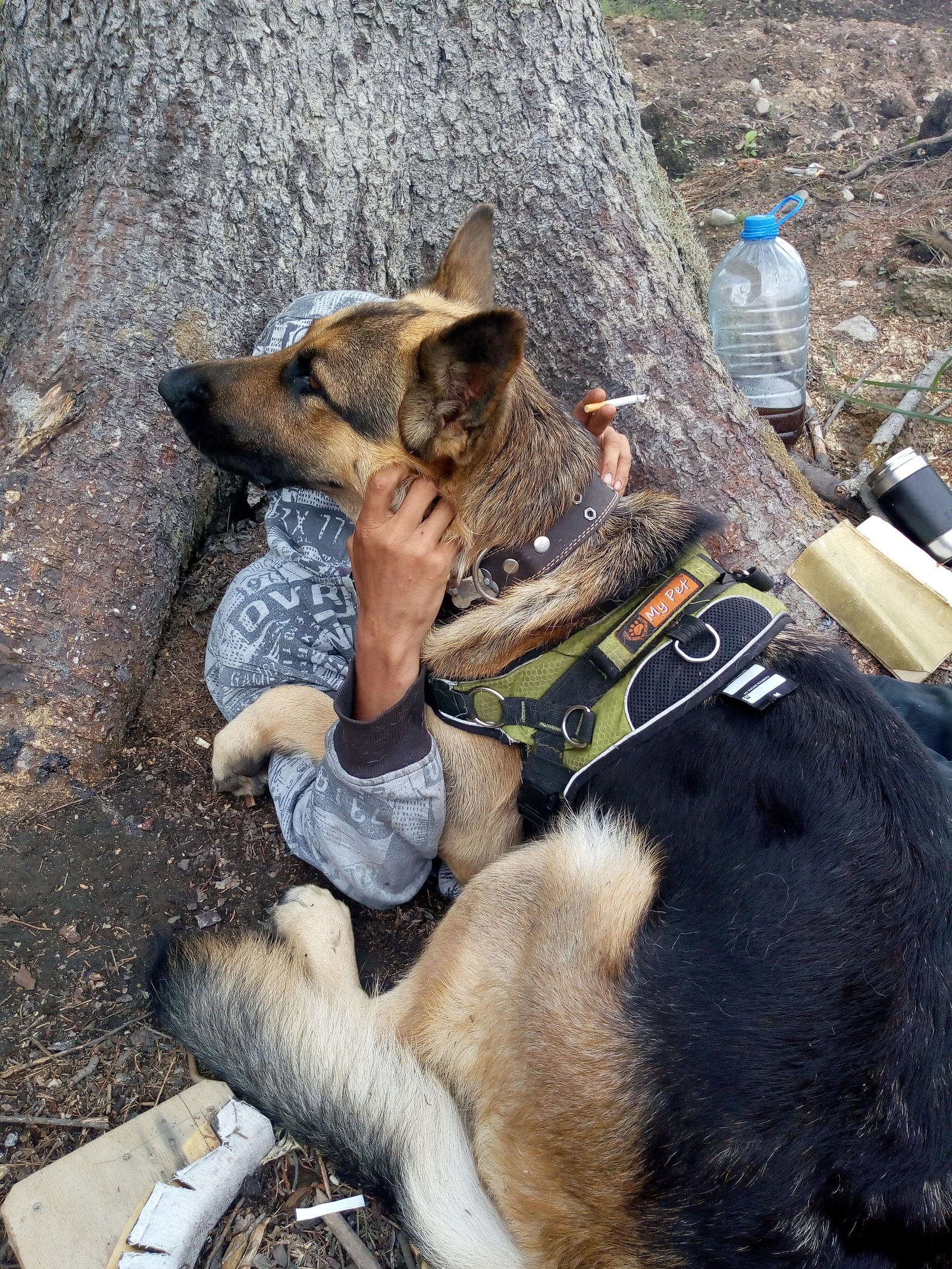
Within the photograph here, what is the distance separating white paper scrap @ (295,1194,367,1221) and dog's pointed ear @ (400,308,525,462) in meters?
2.09

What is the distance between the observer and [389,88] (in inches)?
129

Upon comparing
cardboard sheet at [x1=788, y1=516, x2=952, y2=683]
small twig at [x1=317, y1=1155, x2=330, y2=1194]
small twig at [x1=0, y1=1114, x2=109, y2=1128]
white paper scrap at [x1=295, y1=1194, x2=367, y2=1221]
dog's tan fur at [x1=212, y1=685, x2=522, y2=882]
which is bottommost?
small twig at [x1=0, y1=1114, x2=109, y2=1128]

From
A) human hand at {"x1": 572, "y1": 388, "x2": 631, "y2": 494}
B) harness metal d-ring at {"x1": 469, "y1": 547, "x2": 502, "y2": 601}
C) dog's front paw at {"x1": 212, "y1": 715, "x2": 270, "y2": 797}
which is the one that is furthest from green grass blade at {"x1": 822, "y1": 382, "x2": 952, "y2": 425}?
dog's front paw at {"x1": 212, "y1": 715, "x2": 270, "y2": 797}

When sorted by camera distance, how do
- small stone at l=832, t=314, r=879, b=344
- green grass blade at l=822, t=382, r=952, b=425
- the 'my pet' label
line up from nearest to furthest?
the 'my pet' label
green grass blade at l=822, t=382, r=952, b=425
small stone at l=832, t=314, r=879, b=344

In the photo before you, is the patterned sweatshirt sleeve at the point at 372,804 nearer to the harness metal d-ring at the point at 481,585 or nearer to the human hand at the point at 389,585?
the human hand at the point at 389,585

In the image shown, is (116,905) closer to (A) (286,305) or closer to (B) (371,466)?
(B) (371,466)

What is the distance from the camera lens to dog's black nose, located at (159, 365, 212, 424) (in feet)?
9.27

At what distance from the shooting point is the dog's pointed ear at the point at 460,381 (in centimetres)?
208

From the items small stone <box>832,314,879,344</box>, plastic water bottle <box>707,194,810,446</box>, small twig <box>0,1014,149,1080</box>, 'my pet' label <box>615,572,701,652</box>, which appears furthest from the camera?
small stone <box>832,314,879,344</box>

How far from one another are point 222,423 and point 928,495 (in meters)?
3.20

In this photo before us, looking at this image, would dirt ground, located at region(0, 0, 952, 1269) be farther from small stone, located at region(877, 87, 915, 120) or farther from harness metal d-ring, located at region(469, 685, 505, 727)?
small stone, located at region(877, 87, 915, 120)

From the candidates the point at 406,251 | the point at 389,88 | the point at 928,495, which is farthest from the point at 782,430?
the point at 389,88

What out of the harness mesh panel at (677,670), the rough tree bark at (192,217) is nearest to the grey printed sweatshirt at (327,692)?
the rough tree bark at (192,217)

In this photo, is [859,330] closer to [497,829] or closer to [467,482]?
[467,482]
